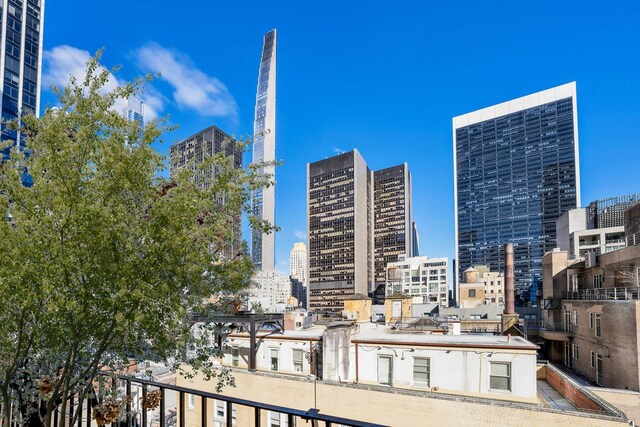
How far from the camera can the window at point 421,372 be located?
50.9ft

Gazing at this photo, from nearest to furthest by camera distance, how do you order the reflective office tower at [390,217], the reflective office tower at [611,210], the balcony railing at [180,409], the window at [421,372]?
the balcony railing at [180,409] < the window at [421,372] < the reflective office tower at [611,210] < the reflective office tower at [390,217]

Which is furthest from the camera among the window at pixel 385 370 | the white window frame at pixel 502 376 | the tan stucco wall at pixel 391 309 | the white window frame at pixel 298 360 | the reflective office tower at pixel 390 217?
the reflective office tower at pixel 390 217

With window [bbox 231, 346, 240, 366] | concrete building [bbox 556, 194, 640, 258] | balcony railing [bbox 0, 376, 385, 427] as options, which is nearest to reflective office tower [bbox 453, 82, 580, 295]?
concrete building [bbox 556, 194, 640, 258]

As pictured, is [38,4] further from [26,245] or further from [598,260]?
[598,260]

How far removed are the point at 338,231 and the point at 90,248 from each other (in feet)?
449

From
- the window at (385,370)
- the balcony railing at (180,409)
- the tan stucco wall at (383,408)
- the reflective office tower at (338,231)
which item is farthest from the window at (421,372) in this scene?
the reflective office tower at (338,231)

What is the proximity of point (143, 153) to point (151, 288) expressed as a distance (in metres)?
1.37

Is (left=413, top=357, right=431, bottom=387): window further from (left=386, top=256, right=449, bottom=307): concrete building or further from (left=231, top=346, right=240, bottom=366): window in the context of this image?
(left=386, top=256, right=449, bottom=307): concrete building

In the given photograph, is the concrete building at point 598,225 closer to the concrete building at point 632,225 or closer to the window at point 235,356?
the concrete building at point 632,225

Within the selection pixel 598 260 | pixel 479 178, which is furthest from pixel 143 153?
pixel 479 178

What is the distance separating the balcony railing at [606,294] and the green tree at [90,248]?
90.4ft

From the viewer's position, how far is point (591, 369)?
26891mm

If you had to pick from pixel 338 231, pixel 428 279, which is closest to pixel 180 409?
pixel 428 279

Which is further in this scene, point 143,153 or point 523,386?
point 523,386
